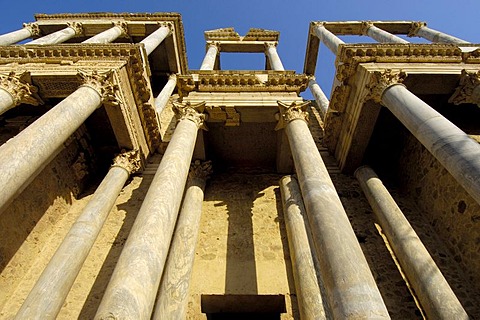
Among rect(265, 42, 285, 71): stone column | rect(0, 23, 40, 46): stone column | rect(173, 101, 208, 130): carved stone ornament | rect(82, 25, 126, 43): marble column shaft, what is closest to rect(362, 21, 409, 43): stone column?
rect(265, 42, 285, 71): stone column

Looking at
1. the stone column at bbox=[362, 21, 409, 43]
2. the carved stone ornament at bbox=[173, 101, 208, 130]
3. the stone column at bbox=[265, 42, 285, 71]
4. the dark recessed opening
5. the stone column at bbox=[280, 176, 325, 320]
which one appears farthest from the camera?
the stone column at bbox=[362, 21, 409, 43]

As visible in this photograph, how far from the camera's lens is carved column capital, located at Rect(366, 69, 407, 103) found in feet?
26.4

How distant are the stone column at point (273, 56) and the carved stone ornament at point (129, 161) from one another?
730 centimetres

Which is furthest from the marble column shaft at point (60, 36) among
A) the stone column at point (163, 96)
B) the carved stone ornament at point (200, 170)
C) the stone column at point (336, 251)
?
the stone column at point (336, 251)

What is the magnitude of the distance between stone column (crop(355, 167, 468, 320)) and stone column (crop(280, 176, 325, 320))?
2031 mm

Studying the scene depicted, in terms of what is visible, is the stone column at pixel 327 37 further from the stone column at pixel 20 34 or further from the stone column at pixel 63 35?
the stone column at pixel 20 34

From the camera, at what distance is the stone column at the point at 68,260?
5520mm

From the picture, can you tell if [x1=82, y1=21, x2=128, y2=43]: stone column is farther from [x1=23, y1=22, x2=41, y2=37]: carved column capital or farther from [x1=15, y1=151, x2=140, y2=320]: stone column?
[x1=15, y1=151, x2=140, y2=320]: stone column

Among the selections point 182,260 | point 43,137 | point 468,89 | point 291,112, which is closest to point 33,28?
point 43,137

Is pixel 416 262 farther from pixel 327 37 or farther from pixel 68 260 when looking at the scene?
pixel 327 37

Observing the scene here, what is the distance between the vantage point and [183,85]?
974cm

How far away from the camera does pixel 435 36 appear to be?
1516 cm

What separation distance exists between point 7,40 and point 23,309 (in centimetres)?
1318

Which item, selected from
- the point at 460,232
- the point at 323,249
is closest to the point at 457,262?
the point at 460,232
